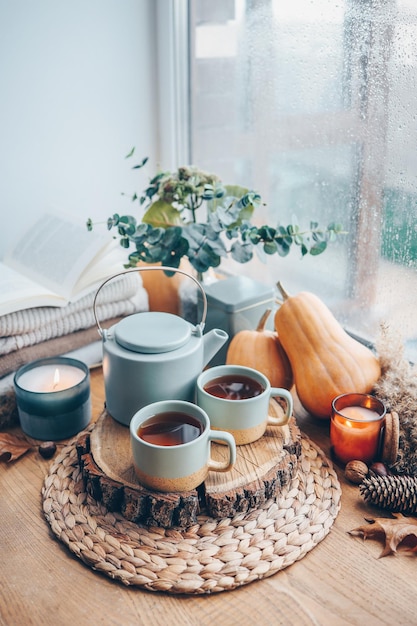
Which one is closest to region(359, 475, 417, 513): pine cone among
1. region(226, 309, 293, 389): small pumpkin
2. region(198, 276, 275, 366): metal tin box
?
region(226, 309, 293, 389): small pumpkin

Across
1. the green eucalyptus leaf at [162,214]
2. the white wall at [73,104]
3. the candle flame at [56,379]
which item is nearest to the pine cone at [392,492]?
the candle flame at [56,379]

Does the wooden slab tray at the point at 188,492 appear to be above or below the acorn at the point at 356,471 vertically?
above

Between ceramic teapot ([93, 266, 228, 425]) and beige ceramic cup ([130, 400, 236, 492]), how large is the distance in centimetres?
6

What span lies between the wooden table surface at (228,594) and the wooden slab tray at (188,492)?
0.28 ft

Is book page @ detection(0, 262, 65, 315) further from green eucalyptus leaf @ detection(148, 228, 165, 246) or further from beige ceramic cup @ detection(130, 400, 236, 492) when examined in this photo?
beige ceramic cup @ detection(130, 400, 236, 492)

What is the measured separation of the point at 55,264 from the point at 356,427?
1.97ft

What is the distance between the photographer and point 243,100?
1.27m

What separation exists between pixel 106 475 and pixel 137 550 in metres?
0.10

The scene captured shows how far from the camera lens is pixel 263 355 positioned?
99 centimetres

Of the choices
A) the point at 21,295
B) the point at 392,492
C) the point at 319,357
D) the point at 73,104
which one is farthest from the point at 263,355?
the point at 73,104

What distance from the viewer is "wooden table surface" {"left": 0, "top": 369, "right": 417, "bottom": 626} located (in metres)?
0.64

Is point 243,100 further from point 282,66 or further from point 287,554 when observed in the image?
point 287,554

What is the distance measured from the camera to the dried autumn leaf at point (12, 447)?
89 centimetres

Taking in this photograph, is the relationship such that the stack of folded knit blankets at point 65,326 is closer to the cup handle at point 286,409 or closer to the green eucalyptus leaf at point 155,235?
the green eucalyptus leaf at point 155,235
